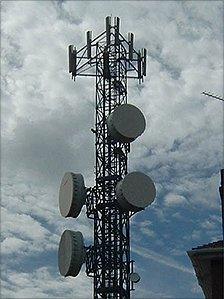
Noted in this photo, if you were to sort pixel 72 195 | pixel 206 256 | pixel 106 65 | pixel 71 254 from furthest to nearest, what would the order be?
pixel 106 65
pixel 72 195
pixel 71 254
pixel 206 256

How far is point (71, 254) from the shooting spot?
47406 mm

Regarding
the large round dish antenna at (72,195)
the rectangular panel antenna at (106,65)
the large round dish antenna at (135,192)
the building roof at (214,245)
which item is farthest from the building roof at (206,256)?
the rectangular panel antenna at (106,65)

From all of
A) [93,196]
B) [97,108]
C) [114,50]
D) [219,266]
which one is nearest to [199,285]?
[219,266]

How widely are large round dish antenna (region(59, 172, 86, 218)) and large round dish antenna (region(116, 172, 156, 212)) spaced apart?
111 inches

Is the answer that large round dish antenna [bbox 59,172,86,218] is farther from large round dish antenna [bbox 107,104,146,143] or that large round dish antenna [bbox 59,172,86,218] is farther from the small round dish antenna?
the small round dish antenna

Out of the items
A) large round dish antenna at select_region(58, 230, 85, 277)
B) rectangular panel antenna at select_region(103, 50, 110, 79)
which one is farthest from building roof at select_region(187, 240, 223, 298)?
rectangular panel antenna at select_region(103, 50, 110, 79)

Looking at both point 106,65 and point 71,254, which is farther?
point 106,65

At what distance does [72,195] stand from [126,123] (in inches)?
259

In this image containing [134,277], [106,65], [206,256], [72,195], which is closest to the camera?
[206,256]

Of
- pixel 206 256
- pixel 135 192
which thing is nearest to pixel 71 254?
pixel 135 192

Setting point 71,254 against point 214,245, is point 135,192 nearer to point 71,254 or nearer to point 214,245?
point 71,254

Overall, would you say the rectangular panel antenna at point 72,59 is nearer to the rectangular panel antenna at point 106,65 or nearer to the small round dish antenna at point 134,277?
the rectangular panel antenna at point 106,65

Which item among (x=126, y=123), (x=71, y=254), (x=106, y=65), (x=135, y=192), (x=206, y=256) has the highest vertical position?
(x=106, y=65)

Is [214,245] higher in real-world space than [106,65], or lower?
lower
